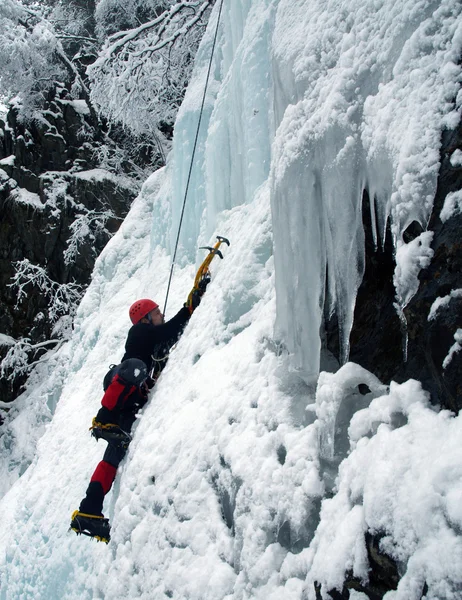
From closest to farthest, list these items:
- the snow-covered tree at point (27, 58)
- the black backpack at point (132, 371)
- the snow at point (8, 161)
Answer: the black backpack at point (132, 371), the snow-covered tree at point (27, 58), the snow at point (8, 161)

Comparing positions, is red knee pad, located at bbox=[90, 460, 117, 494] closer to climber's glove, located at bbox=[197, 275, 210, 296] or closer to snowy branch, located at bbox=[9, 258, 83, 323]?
climber's glove, located at bbox=[197, 275, 210, 296]

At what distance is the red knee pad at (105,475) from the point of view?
3.71 meters

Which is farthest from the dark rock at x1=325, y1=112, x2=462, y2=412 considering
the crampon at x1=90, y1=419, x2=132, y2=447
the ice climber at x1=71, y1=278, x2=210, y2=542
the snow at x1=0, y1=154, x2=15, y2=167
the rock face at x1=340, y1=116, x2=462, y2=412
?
the snow at x1=0, y1=154, x2=15, y2=167

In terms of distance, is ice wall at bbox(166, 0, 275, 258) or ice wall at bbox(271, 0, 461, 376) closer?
ice wall at bbox(271, 0, 461, 376)

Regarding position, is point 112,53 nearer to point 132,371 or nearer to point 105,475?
point 132,371

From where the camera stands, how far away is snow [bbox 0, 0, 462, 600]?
5.60ft

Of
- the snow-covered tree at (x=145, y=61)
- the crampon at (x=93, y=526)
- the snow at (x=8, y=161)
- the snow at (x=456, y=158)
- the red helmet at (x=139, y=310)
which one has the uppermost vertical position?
the snow-covered tree at (x=145, y=61)

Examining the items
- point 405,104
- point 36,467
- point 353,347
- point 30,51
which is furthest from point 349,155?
point 30,51

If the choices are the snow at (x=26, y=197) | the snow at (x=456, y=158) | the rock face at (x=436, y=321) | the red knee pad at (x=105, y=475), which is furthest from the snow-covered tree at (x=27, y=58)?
the snow at (x=456, y=158)

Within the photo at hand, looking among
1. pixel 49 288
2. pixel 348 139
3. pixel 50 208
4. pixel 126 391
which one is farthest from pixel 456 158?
pixel 50 208

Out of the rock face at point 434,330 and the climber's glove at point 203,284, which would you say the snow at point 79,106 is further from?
the rock face at point 434,330

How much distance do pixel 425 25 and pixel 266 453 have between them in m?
1.91

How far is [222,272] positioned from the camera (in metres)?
3.99

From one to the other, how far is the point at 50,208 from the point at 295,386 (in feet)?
37.1
